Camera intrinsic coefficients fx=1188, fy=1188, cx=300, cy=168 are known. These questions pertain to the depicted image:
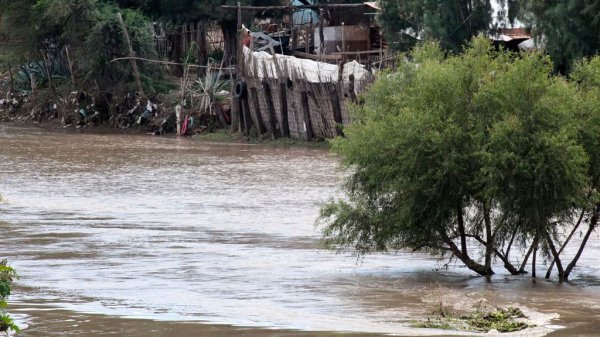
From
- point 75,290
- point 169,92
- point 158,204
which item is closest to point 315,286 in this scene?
point 75,290

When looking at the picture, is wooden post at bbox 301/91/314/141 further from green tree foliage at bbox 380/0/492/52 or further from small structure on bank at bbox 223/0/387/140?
green tree foliage at bbox 380/0/492/52

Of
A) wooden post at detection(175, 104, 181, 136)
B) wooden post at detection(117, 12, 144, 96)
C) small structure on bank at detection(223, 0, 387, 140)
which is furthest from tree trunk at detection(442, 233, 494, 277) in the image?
wooden post at detection(117, 12, 144, 96)

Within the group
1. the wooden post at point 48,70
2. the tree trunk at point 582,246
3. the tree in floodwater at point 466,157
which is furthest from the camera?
the wooden post at point 48,70

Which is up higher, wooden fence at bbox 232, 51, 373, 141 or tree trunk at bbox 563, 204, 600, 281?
wooden fence at bbox 232, 51, 373, 141

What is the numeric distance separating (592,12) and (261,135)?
33.0 feet

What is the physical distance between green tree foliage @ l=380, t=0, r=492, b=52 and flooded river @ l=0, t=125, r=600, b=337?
1071 cm

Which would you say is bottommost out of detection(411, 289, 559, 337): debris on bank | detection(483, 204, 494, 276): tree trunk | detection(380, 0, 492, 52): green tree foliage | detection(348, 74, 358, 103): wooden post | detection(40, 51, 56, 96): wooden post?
detection(411, 289, 559, 337): debris on bank

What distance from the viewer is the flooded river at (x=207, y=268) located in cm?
978

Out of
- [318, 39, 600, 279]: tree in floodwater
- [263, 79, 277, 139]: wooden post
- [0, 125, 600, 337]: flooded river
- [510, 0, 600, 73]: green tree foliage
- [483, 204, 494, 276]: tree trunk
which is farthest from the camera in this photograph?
[263, 79, 277, 139]: wooden post

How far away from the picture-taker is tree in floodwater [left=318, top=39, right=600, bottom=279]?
38.4 feet

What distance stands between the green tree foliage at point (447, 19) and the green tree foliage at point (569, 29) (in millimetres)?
3724

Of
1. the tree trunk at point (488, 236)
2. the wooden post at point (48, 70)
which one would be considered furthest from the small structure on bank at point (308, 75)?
the tree trunk at point (488, 236)

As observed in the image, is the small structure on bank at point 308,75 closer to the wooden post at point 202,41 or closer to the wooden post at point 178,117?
the wooden post at point 178,117

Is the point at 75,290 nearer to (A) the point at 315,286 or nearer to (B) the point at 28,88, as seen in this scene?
(A) the point at 315,286
